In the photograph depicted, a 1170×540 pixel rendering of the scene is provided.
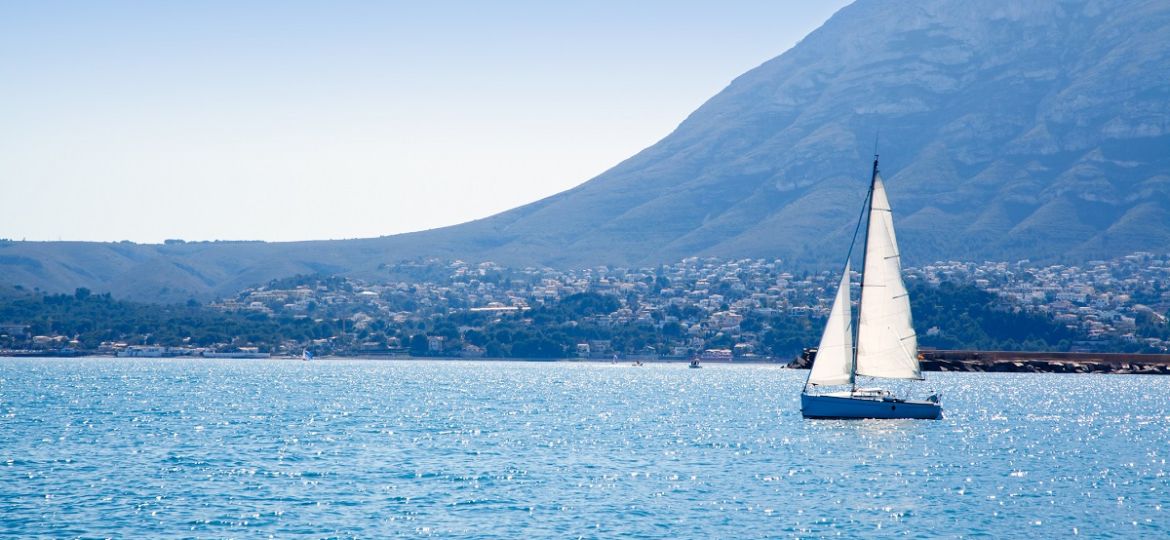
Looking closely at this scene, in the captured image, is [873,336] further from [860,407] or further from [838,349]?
[860,407]

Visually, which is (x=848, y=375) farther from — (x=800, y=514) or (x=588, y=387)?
(x=588, y=387)

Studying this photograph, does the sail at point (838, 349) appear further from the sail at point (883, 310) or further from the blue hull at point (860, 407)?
the blue hull at point (860, 407)

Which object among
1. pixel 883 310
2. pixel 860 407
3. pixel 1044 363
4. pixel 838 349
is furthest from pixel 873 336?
pixel 1044 363

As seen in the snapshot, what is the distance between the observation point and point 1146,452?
6662 cm

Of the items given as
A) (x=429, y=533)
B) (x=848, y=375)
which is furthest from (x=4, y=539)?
(x=848, y=375)

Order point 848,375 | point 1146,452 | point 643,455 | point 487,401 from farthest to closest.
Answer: point 487,401 → point 848,375 → point 1146,452 → point 643,455

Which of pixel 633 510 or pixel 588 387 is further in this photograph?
pixel 588 387

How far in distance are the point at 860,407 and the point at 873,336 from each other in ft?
12.9

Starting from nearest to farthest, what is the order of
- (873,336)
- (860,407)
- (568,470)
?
(568,470), (873,336), (860,407)

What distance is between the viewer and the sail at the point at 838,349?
253ft

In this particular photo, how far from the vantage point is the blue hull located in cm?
7781

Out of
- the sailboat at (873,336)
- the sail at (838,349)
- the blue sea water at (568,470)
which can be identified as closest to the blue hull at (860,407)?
the sailboat at (873,336)

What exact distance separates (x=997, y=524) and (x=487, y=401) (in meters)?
66.8

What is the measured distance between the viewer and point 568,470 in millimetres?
56094
